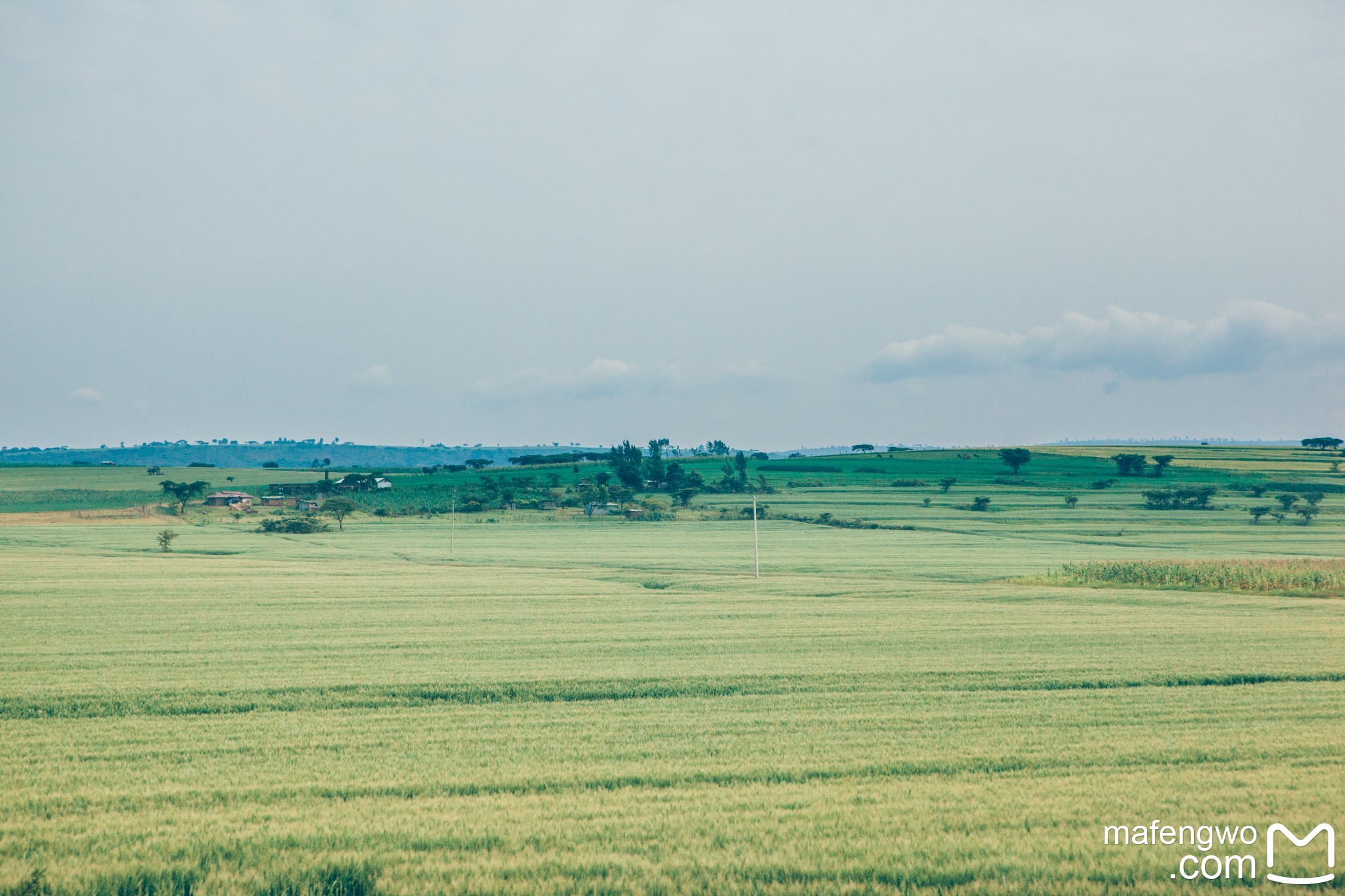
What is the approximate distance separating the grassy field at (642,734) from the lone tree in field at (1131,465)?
97480 mm

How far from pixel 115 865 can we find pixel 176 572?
39242mm

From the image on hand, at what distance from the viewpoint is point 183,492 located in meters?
99.9

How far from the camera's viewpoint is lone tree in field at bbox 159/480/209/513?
325ft

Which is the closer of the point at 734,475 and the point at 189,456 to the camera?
the point at 734,475

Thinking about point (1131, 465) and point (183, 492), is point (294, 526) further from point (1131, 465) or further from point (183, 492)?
point (1131, 465)

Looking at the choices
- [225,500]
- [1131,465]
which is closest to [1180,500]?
[1131,465]

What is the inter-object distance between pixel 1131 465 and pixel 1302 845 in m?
133

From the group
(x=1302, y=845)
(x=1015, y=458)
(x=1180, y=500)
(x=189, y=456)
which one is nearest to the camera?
(x=1302, y=845)

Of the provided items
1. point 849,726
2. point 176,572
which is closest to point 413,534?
point 176,572

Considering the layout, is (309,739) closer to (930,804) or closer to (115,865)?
(115,865)

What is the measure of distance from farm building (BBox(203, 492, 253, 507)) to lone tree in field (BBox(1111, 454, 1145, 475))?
122097 mm

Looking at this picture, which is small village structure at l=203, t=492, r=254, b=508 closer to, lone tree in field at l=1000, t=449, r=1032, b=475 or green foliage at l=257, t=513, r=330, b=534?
green foliage at l=257, t=513, r=330, b=534

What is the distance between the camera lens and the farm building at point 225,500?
103188mm

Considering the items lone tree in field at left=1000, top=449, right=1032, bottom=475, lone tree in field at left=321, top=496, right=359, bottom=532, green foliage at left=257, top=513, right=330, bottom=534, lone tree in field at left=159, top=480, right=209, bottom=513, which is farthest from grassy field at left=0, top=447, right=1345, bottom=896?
lone tree in field at left=1000, top=449, right=1032, bottom=475
